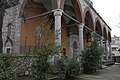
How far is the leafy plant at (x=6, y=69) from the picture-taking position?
6.16 m

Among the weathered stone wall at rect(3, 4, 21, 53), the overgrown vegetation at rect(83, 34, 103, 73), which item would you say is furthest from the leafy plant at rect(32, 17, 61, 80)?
the weathered stone wall at rect(3, 4, 21, 53)

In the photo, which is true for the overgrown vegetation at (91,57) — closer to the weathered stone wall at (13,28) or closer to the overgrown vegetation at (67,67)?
the overgrown vegetation at (67,67)

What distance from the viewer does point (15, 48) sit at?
49.0ft

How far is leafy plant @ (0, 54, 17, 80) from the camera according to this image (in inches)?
242

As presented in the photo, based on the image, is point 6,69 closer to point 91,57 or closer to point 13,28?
point 91,57

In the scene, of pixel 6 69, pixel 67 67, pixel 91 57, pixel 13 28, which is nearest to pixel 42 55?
pixel 6 69

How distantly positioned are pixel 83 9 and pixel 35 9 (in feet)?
16.0

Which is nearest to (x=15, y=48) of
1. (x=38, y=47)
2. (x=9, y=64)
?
(x=38, y=47)

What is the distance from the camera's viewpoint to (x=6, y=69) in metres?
6.29

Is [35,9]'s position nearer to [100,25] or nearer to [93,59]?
[93,59]

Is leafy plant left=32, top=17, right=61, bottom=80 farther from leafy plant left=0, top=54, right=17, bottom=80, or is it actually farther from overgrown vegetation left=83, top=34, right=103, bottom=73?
overgrown vegetation left=83, top=34, right=103, bottom=73

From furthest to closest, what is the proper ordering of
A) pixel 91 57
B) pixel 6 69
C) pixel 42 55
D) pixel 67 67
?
pixel 91 57, pixel 67 67, pixel 42 55, pixel 6 69

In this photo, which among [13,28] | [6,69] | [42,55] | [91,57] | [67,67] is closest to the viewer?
[6,69]

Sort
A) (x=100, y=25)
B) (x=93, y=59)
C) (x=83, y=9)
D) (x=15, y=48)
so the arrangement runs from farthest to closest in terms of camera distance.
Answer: (x=100, y=25)
(x=83, y=9)
(x=15, y=48)
(x=93, y=59)
